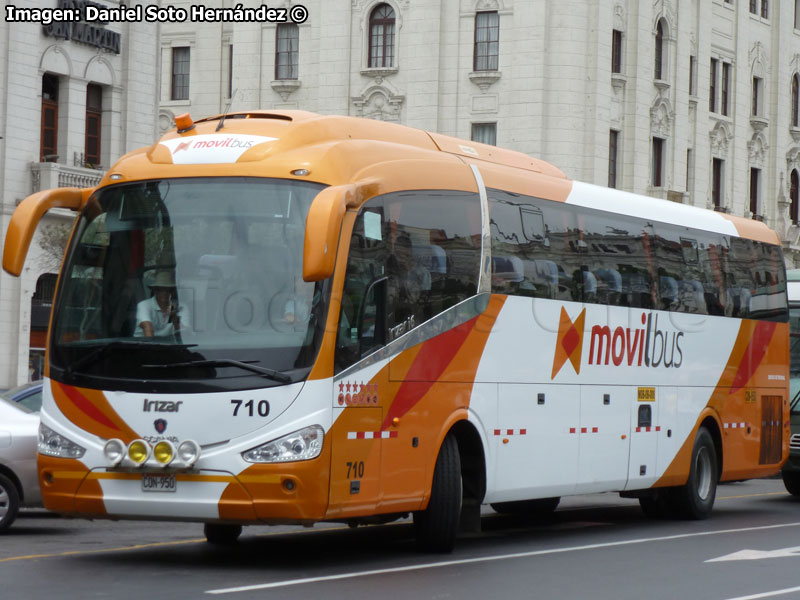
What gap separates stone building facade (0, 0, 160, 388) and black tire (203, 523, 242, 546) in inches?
890

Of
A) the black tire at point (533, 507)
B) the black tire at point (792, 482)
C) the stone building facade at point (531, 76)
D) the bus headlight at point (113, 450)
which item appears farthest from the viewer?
the stone building facade at point (531, 76)

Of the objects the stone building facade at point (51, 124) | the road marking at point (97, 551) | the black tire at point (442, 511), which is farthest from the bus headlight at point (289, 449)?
the stone building facade at point (51, 124)

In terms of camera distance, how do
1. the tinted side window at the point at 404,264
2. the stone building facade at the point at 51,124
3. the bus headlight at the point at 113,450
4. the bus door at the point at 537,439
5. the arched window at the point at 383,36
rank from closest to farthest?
1. the bus headlight at the point at 113,450
2. the tinted side window at the point at 404,264
3. the bus door at the point at 537,439
4. the stone building facade at the point at 51,124
5. the arched window at the point at 383,36

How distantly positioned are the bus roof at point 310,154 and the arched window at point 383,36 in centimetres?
3926

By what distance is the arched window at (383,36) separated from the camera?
175 ft

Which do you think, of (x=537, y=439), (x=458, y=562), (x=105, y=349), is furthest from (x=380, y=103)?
(x=105, y=349)

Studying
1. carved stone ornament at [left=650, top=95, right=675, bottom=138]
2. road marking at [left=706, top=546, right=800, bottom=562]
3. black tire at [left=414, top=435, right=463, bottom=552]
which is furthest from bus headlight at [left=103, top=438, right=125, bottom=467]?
carved stone ornament at [left=650, top=95, right=675, bottom=138]

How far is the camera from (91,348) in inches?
473

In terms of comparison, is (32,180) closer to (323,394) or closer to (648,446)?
(648,446)

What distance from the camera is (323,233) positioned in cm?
1078

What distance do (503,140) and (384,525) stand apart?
35398mm

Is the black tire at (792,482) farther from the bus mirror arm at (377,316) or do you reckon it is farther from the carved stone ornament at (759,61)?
the carved stone ornament at (759,61)

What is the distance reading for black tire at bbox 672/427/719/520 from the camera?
1811 centimetres

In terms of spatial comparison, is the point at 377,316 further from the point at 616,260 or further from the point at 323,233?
the point at 616,260
